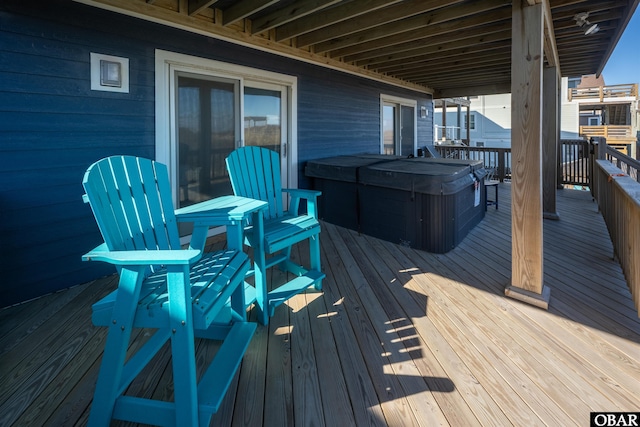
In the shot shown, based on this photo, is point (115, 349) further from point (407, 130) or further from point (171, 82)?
point (407, 130)

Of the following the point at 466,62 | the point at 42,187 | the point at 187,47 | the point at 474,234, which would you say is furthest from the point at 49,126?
the point at 466,62

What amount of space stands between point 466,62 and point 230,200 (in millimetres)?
4879

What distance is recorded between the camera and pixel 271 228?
7.47ft

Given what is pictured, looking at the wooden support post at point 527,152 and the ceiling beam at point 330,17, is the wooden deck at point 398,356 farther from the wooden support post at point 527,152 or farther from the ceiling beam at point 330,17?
the ceiling beam at point 330,17

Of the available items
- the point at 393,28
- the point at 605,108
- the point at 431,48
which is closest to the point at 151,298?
the point at 393,28

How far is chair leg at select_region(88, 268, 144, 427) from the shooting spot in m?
1.24

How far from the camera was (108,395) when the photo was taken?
125 centimetres

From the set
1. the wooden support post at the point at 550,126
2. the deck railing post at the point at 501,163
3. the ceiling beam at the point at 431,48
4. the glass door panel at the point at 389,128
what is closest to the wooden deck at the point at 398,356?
the wooden support post at the point at 550,126

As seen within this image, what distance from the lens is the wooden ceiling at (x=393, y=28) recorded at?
3.08 meters

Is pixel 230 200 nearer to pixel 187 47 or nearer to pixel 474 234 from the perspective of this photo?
pixel 187 47

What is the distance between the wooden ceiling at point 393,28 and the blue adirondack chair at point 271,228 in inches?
59.4

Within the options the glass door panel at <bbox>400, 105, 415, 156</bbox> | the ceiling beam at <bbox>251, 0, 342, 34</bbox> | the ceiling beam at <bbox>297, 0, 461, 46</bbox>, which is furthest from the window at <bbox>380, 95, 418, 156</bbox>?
the ceiling beam at <bbox>251, 0, 342, 34</bbox>

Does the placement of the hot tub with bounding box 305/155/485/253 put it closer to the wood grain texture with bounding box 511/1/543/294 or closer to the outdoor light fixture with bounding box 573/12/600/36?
the wood grain texture with bounding box 511/1/543/294

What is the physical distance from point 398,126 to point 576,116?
1287cm
